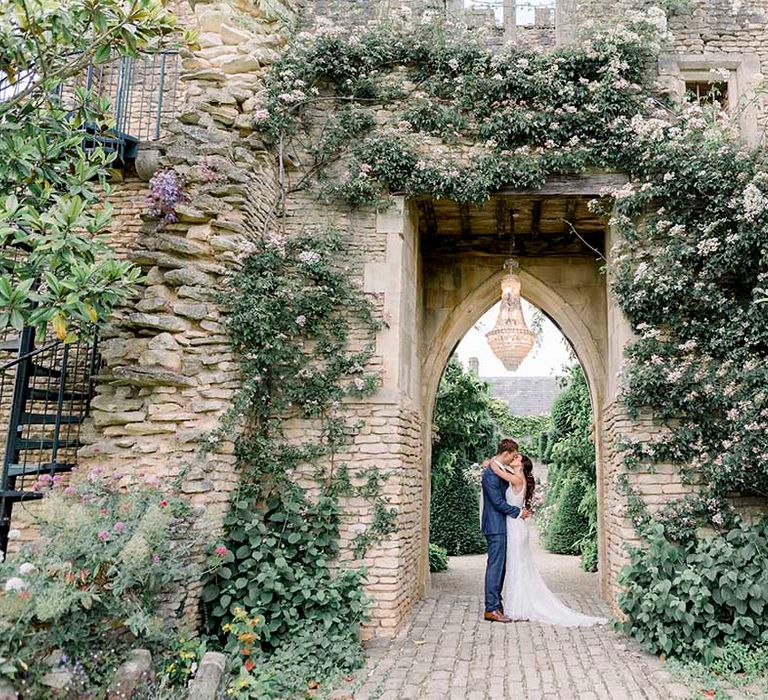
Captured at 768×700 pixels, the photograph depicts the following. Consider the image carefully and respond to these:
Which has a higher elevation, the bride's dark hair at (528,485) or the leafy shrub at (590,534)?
the bride's dark hair at (528,485)

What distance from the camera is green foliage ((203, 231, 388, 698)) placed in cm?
484

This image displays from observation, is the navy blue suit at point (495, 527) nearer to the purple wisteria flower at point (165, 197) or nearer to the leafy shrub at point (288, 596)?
the leafy shrub at point (288, 596)

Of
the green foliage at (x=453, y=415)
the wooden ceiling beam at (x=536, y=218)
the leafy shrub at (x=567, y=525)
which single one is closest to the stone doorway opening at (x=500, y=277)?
the wooden ceiling beam at (x=536, y=218)

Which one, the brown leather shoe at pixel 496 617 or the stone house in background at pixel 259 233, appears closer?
the stone house in background at pixel 259 233

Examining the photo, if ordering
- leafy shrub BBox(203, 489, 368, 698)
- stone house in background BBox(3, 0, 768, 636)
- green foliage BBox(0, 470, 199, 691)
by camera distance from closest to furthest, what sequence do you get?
green foliage BBox(0, 470, 199, 691)
leafy shrub BBox(203, 489, 368, 698)
stone house in background BBox(3, 0, 768, 636)

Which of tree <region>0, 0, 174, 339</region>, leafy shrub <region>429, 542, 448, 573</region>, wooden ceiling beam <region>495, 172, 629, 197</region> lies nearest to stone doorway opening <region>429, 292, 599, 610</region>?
leafy shrub <region>429, 542, 448, 573</region>

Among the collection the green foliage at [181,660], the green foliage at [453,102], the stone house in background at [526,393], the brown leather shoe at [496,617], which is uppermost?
the green foliage at [453,102]

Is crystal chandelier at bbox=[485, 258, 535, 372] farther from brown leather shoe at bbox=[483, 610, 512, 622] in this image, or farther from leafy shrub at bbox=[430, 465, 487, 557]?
leafy shrub at bbox=[430, 465, 487, 557]

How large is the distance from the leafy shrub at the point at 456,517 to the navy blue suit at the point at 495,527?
5.61 metres

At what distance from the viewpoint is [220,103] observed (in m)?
6.12

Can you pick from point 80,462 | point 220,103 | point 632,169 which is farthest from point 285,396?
point 632,169

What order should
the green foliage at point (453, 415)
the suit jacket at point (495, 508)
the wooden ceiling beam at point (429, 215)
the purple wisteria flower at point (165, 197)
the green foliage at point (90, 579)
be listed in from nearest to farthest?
1. the green foliage at point (90, 579)
2. the purple wisteria flower at point (165, 197)
3. the suit jacket at point (495, 508)
4. the wooden ceiling beam at point (429, 215)
5. the green foliage at point (453, 415)

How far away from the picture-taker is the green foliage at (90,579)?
3148 millimetres

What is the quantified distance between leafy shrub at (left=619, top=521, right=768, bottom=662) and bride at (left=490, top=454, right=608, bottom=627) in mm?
1117
